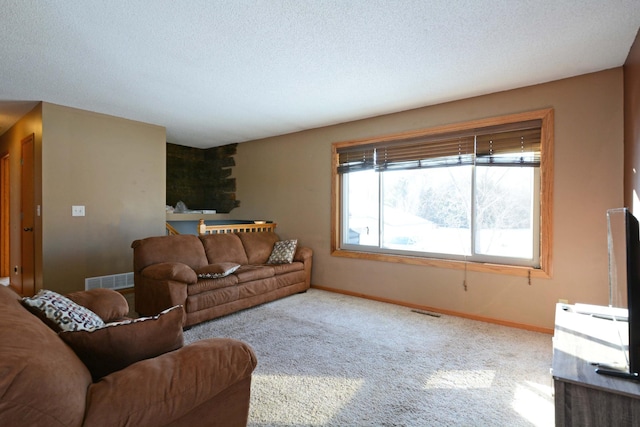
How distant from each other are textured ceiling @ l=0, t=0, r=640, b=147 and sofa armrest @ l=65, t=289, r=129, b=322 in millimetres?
1779

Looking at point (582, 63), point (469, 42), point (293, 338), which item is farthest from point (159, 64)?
point (582, 63)

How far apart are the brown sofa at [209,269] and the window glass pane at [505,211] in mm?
2338

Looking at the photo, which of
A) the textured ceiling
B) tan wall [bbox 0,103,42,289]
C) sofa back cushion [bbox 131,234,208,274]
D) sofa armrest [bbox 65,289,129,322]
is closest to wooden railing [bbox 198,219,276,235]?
sofa back cushion [bbox 131,234,208,274]

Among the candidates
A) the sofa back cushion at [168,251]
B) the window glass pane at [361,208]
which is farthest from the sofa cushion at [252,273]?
the window glass pane at [361,208]

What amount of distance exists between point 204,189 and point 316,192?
2.89m

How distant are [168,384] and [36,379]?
385mm

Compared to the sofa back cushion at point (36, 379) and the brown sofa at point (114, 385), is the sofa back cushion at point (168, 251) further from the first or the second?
the sofa back cushion at point (36, 379)

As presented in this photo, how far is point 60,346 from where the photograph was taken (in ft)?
3.31

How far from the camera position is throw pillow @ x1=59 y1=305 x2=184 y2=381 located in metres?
1.16

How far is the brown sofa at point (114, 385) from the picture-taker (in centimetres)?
78

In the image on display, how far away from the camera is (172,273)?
3191mm

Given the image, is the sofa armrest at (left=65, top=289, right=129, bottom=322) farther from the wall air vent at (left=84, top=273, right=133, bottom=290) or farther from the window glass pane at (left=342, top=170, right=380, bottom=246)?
the window glass pane at (left=342, top=170, right=380, bottom=246)

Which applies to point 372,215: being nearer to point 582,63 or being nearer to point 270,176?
point 270,176

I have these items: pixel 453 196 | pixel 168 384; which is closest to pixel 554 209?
pixel 453 196
